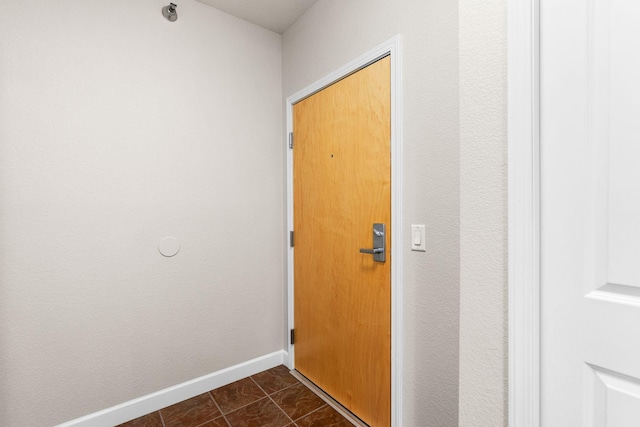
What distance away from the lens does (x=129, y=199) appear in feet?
5.83

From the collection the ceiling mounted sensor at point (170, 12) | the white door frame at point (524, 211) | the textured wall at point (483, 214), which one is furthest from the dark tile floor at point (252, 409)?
the ceiling mounted sensor at point (170, 12)

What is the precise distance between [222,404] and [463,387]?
Result: 61.4 inches

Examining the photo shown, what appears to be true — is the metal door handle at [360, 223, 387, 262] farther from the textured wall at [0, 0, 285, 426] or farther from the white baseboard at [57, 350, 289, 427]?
the white baseboard at [57, 350, 289, 427]

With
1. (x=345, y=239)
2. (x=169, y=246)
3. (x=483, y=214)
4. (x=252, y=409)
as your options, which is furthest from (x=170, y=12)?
(x=252, y=409)

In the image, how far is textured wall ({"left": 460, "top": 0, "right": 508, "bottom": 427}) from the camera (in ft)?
2.86

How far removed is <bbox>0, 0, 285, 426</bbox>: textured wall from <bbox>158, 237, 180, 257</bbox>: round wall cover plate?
0.12 ft

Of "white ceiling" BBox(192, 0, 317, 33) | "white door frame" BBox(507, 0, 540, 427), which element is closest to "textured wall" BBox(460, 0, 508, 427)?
"white door frame" BBox(507, 0, 540, 427)

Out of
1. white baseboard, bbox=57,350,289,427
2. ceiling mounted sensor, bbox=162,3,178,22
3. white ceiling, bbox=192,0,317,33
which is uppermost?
white ceiling, bbox=192,0,317,33

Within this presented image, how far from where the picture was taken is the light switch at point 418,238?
1375 mm

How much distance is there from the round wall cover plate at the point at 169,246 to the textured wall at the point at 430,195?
1.40 meters

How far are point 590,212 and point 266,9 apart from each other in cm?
215

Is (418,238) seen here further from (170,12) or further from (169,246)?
(170,12)

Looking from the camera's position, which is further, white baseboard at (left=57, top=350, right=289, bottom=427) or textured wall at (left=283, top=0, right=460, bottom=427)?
white baseboard at (left=57, top=350, right=289, bottom=427)

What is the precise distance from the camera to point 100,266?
5.57 ft
